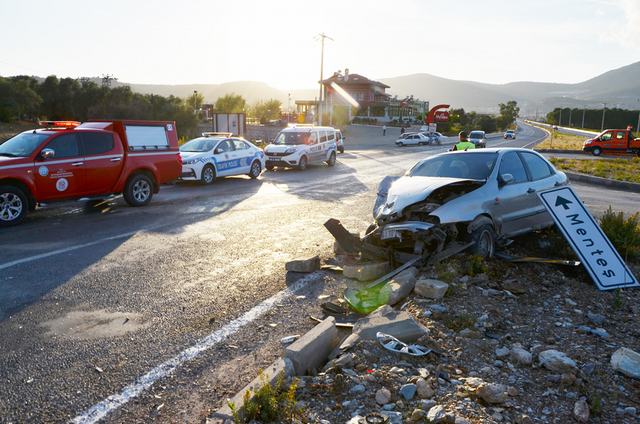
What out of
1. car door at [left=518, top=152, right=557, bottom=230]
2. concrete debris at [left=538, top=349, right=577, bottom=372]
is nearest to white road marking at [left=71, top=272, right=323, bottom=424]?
concrete debris at [left=538, top=349, right=577, bottom=372]

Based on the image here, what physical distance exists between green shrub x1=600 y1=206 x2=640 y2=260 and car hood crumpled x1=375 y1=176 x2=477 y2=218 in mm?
2256

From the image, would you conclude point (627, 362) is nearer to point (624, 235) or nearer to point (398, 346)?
point (398, 346)

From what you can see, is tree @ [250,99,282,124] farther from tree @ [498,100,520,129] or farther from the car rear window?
the car rear window

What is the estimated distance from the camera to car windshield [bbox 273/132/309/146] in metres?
21.7

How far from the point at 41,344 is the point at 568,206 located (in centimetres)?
599

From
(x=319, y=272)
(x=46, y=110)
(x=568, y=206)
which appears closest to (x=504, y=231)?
(x=568, y=206)

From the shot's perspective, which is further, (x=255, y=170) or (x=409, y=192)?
(x=255, y=170)

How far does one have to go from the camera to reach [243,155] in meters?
17.4

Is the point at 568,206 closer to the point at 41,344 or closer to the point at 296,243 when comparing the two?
the point at 296,243

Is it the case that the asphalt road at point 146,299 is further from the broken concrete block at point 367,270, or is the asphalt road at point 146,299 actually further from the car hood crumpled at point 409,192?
the car hood crumpled at point 409,192

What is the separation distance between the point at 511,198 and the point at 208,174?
10779 mm

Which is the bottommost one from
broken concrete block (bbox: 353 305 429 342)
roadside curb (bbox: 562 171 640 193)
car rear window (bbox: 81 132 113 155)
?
roadside curb (bbox: 562 171 640 193)

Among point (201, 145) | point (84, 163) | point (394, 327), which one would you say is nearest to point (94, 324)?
point (394, 327)

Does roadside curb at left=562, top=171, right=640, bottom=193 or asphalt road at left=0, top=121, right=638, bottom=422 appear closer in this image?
asphalt road at left=0, top=121, right=638, bottom=422
